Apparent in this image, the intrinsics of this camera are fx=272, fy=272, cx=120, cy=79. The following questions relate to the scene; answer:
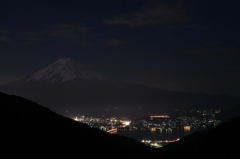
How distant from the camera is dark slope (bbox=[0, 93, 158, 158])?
40.0 ft

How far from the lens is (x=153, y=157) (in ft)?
54.9

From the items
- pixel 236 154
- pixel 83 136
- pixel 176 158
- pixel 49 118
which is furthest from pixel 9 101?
pixel 236 154

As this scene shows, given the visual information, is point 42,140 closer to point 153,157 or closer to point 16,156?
point 16,156

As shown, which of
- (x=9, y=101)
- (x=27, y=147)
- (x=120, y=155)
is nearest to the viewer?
(x=27, y=147)

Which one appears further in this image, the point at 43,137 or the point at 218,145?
the point at 43,137

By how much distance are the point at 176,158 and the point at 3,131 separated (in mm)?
9174

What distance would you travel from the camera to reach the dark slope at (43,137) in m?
12.2

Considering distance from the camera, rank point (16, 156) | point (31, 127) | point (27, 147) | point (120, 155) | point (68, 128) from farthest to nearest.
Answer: point (68, 128), point (120, 155), point (31, 127), point (27, 147), point (16, 156)

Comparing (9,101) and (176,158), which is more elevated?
(9,101)

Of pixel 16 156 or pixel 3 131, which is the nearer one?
pixel 16 156

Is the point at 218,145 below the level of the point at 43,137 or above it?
below

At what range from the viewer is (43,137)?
44.7 feet

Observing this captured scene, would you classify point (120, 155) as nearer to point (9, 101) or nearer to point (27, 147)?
point (27, 147)

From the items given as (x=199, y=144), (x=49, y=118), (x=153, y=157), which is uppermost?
(x=49, y=118)
